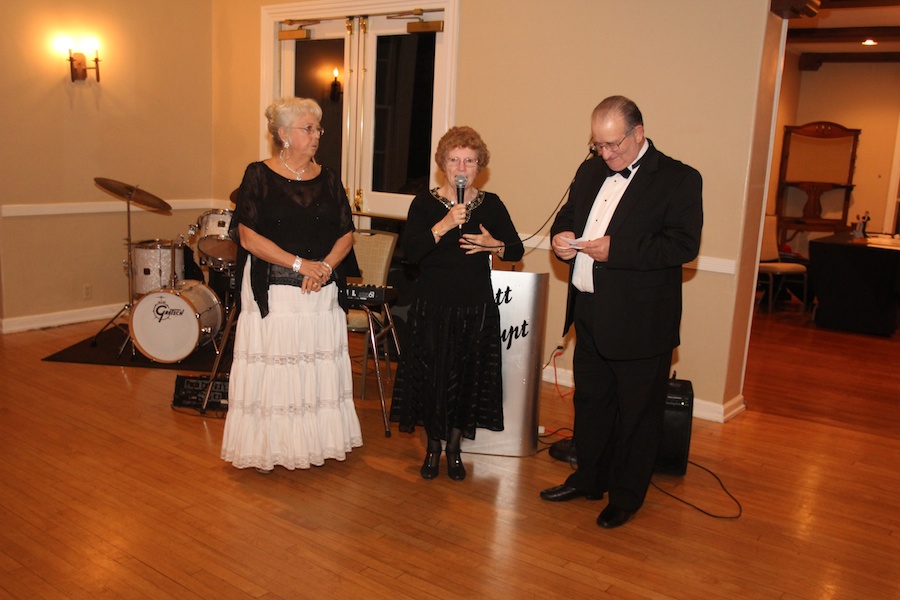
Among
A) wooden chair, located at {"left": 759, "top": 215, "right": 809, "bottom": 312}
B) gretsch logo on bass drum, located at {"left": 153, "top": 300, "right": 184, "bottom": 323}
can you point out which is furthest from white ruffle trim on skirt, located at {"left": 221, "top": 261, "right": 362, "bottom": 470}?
wooden chair, located at {"left": 759, "top": 215, "right": 809, "bottom": 312}

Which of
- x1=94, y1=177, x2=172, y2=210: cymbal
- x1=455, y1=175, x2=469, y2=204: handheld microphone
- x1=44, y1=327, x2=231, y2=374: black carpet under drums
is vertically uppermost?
x1=455, y1=175, x2=469, y2=204: handheld microphone

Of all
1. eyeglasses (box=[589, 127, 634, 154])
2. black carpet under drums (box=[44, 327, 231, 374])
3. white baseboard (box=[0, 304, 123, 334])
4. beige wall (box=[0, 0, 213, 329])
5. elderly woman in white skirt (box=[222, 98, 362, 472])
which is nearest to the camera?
eyeglasses (box=[589, 127, 634, 154])

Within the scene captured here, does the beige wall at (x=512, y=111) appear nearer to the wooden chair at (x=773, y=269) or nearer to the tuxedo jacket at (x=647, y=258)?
the tuxedo jacket at (x=647, y=258)

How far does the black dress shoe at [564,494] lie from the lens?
374 cm

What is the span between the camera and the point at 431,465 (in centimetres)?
396

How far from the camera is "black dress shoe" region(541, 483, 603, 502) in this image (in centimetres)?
374

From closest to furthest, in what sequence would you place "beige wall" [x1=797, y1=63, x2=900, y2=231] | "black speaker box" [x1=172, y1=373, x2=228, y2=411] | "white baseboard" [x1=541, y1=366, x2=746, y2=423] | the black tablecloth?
"black speaker box" [x1=172, y1=373, x2=228, y2=411] < "white baseboard" [x1=541, y1=366, x2=746, y2=423] < the black tablecloth < "beige wall" [x1=797, y1=63, x2=900, y2=231]

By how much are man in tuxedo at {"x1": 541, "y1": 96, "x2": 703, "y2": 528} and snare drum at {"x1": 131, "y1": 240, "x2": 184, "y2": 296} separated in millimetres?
3795

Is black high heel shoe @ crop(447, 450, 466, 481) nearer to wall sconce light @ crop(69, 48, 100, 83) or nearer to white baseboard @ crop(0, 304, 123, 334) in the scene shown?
white baseboard @ crop(0, 304, 123, 334)

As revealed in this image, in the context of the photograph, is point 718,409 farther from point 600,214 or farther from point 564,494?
point 600,214

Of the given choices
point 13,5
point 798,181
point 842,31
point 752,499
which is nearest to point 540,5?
point 752,499

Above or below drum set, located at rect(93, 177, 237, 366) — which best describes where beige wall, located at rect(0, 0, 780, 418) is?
above

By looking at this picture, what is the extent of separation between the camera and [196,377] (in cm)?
486

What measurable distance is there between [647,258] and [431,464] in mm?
1519
